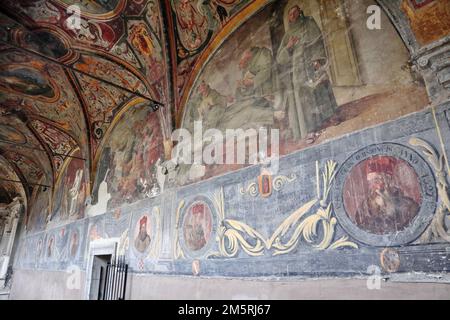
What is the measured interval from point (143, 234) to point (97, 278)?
120 inches

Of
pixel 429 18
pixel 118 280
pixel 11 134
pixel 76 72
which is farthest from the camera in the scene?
pixel 11 134

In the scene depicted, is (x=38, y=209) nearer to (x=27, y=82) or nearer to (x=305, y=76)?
(x=27, y=82)

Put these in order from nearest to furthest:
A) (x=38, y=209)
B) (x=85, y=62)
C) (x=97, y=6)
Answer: (x=97, y=6), (x=85, y=62), (x=38, y=209)

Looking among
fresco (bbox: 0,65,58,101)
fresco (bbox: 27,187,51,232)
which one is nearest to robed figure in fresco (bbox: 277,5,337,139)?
fresco (bbox: 0,65,58,101)

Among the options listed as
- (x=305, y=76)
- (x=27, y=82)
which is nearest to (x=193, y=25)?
(x=305, y=76)

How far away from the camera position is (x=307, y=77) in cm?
402

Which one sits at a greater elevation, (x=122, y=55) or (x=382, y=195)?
(x=122, y=55)

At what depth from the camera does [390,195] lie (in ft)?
9.55

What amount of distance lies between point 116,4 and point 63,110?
517 centimetres

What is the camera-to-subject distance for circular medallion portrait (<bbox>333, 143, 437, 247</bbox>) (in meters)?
2.70

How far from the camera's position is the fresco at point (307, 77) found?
321cm

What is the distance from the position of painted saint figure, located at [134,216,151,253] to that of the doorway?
2.28 metres

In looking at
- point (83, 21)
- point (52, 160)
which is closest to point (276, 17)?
point (83, 21)

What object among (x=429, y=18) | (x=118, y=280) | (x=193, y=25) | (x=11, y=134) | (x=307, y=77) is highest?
(x=11, y=134)
